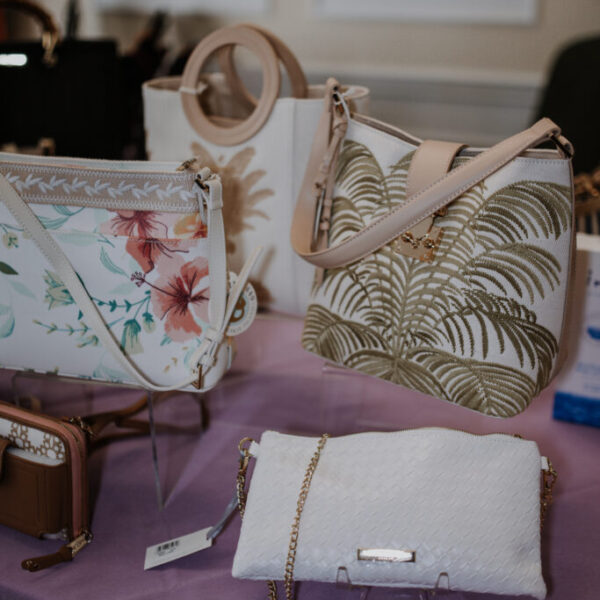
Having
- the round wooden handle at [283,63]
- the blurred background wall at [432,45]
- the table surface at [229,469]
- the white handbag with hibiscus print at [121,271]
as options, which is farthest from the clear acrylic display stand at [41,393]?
the blurred background wall at [432,45]

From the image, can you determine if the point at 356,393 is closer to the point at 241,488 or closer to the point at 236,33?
the point at 241,488

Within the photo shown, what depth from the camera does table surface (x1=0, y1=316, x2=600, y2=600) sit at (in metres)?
0.69

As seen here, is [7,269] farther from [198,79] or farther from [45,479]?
[198,79]

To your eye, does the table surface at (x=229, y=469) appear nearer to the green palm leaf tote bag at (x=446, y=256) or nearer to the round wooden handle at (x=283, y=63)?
the green palm leaf tote bag at (x=446, y=256)

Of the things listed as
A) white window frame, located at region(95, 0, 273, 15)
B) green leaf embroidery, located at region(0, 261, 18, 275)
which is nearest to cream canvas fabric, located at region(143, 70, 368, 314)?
green leaf embroidery, located at region(0, 261, 18, 275)

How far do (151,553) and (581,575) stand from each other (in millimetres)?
452

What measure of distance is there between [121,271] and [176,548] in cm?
31

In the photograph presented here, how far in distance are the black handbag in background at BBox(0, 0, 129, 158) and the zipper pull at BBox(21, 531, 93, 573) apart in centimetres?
90

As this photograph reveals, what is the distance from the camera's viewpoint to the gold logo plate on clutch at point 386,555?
0.61 m

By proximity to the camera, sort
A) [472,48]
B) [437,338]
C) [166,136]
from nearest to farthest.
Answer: [437,338] → [166,136] → [472,48]

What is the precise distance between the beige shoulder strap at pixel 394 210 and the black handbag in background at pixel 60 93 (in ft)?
2.23

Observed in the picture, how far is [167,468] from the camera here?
869 mm

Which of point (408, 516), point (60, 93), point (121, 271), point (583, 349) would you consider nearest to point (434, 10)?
point (60, 93)

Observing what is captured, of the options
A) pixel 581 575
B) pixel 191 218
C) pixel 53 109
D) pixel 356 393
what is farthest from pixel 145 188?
pixel 53 109
